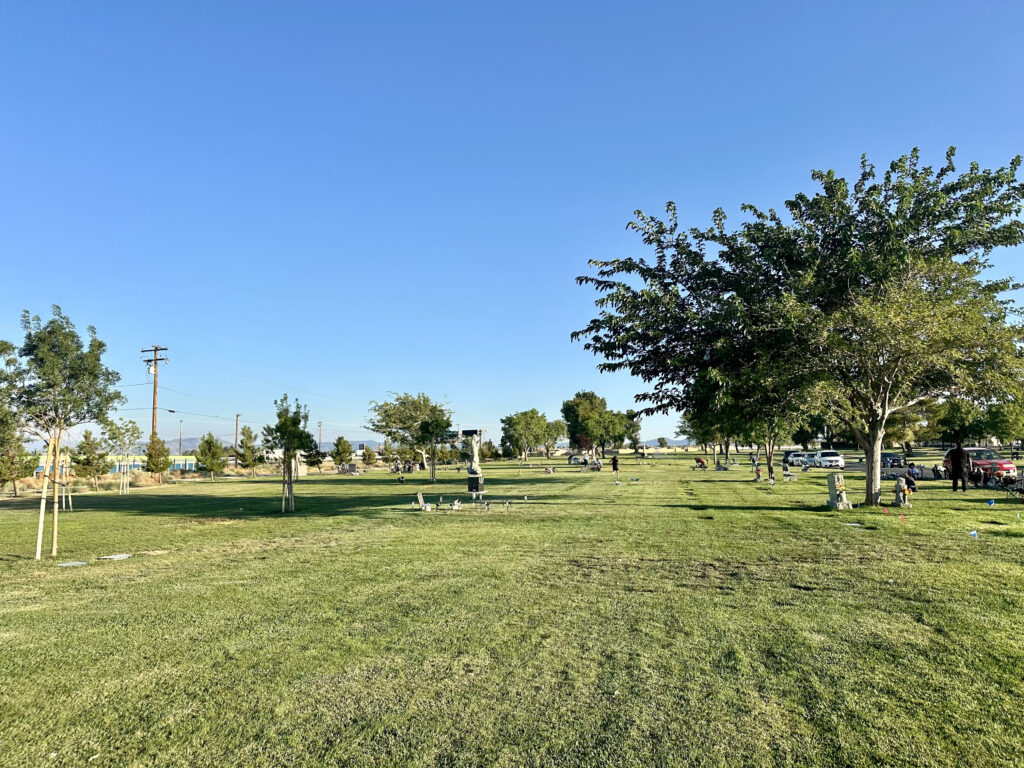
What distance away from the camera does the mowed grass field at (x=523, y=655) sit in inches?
150

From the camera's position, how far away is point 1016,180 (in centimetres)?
1770

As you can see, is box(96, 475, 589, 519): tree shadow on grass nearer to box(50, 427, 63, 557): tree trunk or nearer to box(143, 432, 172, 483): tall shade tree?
box(50, 427, 63, 557): tree trunk

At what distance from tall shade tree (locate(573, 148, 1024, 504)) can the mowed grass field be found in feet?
19.5

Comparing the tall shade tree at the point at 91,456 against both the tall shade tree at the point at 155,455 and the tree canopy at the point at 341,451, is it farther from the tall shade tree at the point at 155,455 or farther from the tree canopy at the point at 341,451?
the tree canopy at the point at 341,451

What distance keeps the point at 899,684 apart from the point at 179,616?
7421 mm

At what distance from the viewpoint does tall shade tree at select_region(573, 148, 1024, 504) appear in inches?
607

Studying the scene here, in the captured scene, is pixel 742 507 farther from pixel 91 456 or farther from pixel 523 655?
pixel 91 456

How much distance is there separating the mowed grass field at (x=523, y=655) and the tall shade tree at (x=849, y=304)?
Answer: 233 inches

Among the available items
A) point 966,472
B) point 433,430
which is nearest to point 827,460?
point 966,472

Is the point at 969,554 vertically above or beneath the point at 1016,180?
beneath

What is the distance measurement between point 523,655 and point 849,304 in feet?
55.2

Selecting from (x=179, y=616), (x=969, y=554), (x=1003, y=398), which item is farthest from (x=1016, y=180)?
(x=179, y=616)

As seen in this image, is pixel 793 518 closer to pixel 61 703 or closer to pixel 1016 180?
pixel 1016 180

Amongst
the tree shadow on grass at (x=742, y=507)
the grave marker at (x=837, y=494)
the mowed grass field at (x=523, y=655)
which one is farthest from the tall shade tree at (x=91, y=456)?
the grave marker at (x=837, y=494)
